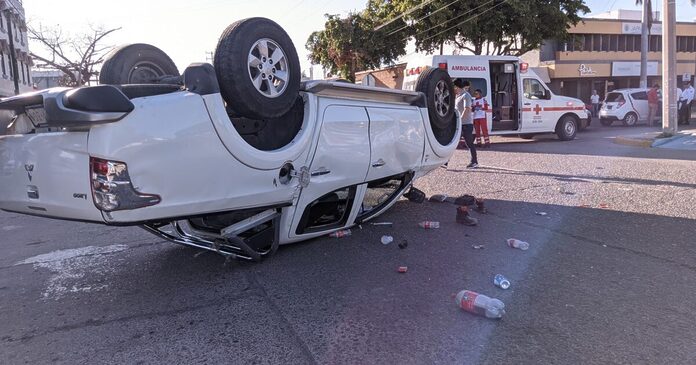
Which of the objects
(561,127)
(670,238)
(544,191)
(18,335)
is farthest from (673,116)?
(18,335)

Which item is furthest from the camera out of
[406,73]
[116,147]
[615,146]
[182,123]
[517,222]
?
[406,73]

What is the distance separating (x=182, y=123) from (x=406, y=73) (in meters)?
13.4

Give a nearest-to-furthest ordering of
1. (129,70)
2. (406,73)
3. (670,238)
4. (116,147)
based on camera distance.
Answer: (116,147) < (129,70) < (670,238) < (406,73)

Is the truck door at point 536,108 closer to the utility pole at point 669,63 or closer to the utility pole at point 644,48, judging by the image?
the utility pole at point 669,63

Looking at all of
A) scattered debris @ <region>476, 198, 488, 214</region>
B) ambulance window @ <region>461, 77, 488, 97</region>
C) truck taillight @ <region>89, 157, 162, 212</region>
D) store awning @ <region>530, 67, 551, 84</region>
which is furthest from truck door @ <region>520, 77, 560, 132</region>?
store awning @ <region>530, 67, 551, 84</region>

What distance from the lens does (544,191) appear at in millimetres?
8133

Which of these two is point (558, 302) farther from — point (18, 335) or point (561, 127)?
point (561, 127)

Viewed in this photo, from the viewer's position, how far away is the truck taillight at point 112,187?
3555mm

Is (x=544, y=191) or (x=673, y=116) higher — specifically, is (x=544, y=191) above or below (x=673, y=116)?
below

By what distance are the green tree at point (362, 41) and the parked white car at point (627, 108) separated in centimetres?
1039

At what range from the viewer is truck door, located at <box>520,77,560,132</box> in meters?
16.2

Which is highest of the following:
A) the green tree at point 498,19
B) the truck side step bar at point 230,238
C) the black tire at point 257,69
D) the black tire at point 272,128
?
the green tree at point 498,19

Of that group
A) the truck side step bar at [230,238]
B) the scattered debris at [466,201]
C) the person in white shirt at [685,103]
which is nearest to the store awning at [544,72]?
the person in white shirt at [685,103]

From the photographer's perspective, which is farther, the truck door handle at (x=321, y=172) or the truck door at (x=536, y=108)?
the truck door at (x=536, y=108)
